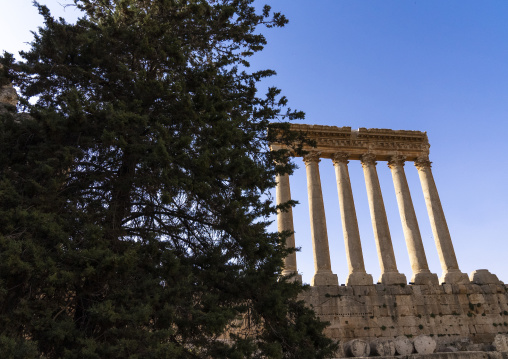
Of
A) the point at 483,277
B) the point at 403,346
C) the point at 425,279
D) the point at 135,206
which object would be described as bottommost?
the point at 403,346

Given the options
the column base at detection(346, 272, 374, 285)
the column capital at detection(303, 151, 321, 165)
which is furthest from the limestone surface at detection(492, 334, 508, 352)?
the column capital at detection(303, 151, 321, 165)

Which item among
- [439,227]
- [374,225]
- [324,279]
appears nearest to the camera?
[324,279]

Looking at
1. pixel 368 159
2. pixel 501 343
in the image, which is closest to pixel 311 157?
pixel 368 159

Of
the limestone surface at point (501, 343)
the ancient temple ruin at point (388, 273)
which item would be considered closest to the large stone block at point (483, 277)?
the ancient temple ruin at point (388, 273)

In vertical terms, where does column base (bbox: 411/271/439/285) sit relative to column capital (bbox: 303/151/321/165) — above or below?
below

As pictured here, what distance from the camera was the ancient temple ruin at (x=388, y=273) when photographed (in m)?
16.7

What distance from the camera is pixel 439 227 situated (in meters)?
20.6

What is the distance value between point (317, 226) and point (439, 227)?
22.6 feet

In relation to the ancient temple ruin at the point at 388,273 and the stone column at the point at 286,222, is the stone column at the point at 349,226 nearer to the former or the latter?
the ancient temple ruin at the point at 388,273

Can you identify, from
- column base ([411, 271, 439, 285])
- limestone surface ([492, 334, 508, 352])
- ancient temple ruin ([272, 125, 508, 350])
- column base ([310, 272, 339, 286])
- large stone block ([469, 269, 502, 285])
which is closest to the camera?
limestone surface ([492, 334, 508, 352])

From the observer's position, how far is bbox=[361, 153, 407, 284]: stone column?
61.0 ft

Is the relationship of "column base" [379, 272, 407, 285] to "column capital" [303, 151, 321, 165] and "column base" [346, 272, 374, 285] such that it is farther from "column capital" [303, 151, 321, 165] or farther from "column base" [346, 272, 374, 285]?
"column capital" [303, 151, 321, 165]

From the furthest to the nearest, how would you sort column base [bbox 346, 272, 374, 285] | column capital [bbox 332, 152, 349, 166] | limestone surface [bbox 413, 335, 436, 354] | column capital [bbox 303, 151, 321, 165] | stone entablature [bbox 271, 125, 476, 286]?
column capital [bbox 332, 152, 349, 166] → column capital [bbox 303, 151, 321, 165] → stone entablature [bbox 271, 125, 476, 286] → column base [bbox 346, 272, 374, 285] → limestone surface [bbox 413, 335, 436, 354]

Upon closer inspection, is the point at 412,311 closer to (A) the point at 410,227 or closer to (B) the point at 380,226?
(B) the point at 380,226
